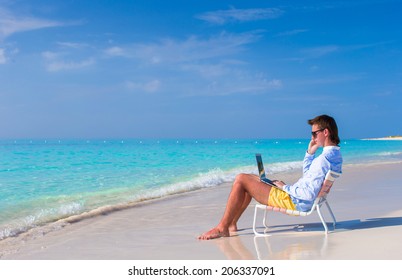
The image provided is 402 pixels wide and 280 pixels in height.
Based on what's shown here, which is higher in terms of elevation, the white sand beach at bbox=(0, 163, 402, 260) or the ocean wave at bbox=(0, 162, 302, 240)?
the ocean wave at bbox=(0, 162, 302, 240)

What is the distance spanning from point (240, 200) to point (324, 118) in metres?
1.55

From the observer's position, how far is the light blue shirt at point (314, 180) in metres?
6.32

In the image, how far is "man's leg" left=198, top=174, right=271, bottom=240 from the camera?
6.57m

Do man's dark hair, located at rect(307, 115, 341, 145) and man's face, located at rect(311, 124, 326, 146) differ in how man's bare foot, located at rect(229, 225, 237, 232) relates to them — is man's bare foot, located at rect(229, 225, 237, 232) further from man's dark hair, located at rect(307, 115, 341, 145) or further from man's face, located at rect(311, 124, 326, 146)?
man's dark hair, located at rect(307, 115, 341, 145)

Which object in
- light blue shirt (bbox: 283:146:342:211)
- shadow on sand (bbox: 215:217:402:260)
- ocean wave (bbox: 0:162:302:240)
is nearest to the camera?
shadow on sand (bbox: 215:217:402:260)

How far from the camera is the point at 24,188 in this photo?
56.5 ft

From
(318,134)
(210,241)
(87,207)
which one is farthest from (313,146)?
(87,207)

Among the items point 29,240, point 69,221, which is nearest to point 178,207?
point 69,221

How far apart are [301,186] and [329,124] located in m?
0.88

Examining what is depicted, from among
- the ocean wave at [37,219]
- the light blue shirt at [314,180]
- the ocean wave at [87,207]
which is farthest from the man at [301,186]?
the ocean wave at [87,207]

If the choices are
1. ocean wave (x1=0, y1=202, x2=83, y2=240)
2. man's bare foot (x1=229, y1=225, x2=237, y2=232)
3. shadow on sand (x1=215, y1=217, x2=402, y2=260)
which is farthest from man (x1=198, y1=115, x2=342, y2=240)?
ocean wave (x1=0, y1=202, x2=83, y2=240)

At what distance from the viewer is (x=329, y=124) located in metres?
6.43
